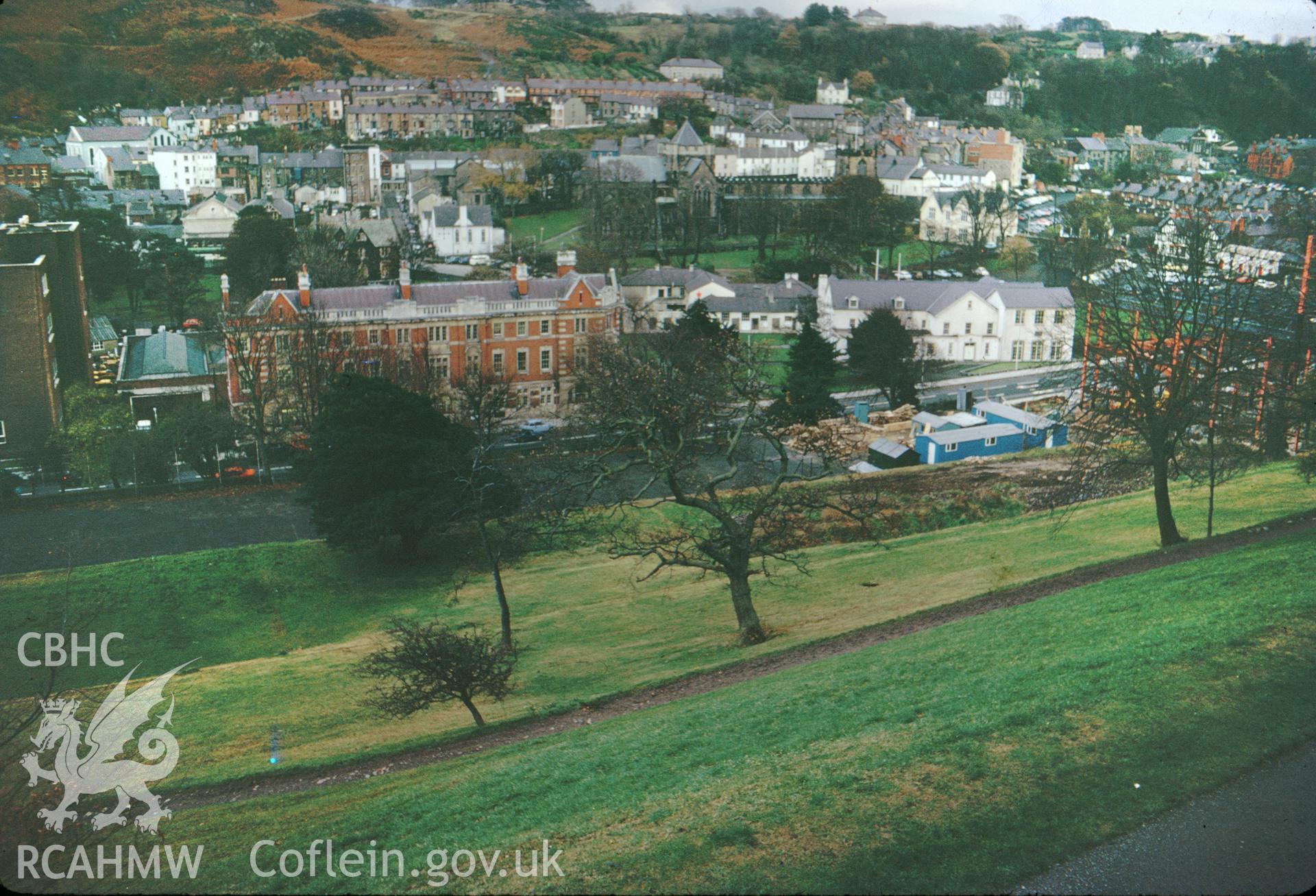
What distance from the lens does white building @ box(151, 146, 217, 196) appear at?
9.10 meters

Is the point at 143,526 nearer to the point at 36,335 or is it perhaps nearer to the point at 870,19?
the point at 36,335

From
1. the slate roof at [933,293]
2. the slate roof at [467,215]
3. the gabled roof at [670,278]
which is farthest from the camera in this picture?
the slate roof at [467,215]

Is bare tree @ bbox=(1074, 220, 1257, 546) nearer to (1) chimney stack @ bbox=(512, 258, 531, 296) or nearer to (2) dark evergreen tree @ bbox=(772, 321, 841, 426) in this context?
(2) dark evergreen tree @ bbox=(772, 321, 841, 426)

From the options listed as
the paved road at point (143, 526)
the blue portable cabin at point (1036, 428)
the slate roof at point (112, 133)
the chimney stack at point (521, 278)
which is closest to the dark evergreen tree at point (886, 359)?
the blue portable cabin at point (1036, 428)

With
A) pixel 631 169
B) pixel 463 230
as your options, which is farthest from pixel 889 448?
pixel 463 230

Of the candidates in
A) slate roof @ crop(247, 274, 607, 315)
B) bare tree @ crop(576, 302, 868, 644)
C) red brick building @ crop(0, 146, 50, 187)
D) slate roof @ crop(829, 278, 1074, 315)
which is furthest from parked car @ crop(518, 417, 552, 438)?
red brick building @ crop(0, 146, 50, 187)

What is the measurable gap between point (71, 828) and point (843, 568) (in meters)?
5.47

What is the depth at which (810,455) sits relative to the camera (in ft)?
33.5

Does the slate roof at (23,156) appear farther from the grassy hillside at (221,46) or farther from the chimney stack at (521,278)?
the chimney stack at (521,278)

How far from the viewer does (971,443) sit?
9953 mm

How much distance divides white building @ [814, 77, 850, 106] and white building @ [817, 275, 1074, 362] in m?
2.18

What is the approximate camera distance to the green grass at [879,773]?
3.88 metres

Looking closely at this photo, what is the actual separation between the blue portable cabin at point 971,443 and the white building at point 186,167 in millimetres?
7514

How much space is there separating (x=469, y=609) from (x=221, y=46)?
621 centimetres
